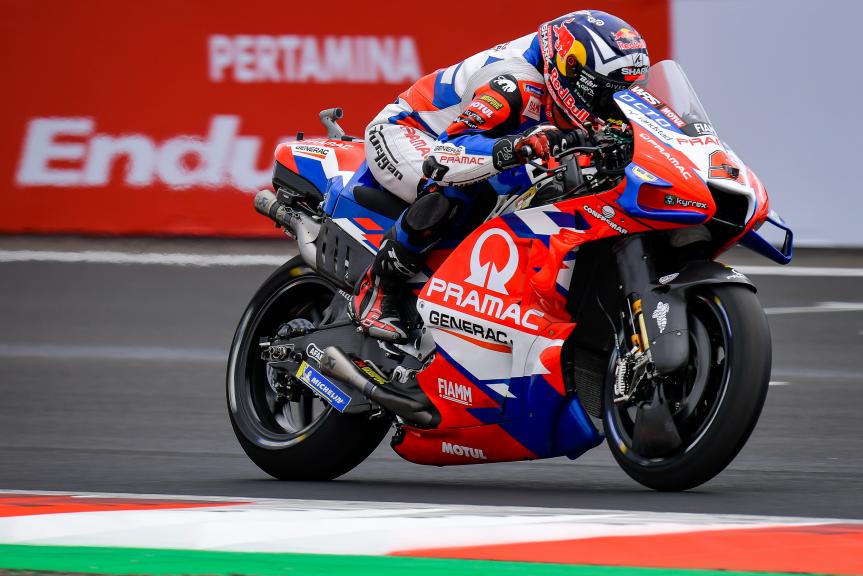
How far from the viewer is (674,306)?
4.83m

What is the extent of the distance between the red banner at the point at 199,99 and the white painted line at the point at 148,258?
34 centimetres

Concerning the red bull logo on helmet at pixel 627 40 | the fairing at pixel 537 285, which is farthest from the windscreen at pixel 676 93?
the red bull logo on helmet at pixel 627 40

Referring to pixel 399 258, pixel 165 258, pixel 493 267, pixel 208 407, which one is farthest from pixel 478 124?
pixel 165 258

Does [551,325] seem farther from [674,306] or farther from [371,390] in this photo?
[371,390]

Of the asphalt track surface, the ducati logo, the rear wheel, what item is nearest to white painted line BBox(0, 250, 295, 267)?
the asphalt track surface

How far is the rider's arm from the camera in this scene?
5.31 meters

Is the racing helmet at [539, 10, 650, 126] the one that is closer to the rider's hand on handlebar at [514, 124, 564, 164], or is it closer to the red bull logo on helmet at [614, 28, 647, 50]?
the red bull logo on helmet at [614, 28, 647, 50]

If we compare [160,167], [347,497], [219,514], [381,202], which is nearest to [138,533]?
[219,514]

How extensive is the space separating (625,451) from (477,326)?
2.33 ft

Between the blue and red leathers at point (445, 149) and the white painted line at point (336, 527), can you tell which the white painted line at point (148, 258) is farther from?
the white painted line at point (336, 527)

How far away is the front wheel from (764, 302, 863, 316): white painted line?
5.19m

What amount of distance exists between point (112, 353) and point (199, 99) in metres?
3.25

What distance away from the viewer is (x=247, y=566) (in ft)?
12.4

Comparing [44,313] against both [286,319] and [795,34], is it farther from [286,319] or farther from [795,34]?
[795,34]
